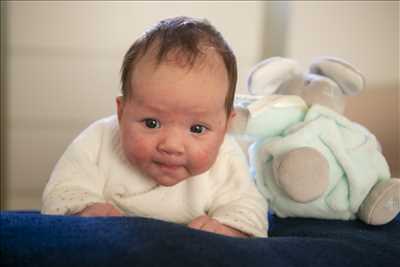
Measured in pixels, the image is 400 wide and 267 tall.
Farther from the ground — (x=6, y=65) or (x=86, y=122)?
(x=6, y=65)

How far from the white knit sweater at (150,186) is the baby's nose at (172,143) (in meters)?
0.15

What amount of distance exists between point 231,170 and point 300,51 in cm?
102

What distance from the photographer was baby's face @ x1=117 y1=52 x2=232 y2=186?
29.6 inches

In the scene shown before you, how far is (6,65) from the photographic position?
1769 millimetres

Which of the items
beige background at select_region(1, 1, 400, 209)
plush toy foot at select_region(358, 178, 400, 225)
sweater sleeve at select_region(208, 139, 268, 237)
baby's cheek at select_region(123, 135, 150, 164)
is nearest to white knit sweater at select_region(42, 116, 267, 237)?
sweater sleeve at select_region(208, 139, 268, 237)

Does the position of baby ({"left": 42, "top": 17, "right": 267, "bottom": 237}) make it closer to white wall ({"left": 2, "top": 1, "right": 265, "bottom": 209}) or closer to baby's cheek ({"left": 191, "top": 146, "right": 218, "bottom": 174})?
baby's cheek ({"left": 191, "top": 146, "right": 218, "bottom": 174})

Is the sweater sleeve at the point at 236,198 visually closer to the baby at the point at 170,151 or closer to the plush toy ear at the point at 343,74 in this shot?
the baby at the point at 170,151

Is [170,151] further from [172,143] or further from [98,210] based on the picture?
[98,210]

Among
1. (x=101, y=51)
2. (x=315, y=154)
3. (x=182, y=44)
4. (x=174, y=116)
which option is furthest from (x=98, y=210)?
(x=101, y=51)

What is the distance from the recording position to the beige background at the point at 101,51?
5.81 ft

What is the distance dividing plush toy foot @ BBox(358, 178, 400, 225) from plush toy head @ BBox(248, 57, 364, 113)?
22 centimetres

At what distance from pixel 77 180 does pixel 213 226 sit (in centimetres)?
26

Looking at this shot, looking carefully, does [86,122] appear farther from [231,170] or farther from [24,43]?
[231,170]

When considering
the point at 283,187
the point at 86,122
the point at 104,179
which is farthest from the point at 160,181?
the point at 86,122
